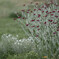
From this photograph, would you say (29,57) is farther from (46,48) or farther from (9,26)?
(9,26)

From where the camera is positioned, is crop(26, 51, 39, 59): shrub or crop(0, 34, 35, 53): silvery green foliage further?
crop(0, 34, 35, 53): silvery green foliage

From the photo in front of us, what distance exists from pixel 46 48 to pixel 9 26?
5693 millimetres

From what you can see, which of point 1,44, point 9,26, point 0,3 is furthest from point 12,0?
point 1,44

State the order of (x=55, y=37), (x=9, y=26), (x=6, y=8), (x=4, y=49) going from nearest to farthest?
(x=55, y=37)
(x=4, y=49)
(x=9, y=26)
(x=6, y=8)

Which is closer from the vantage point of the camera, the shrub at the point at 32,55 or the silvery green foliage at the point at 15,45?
the shrub at the point at 32,55

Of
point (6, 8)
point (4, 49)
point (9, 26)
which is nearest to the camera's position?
point (4, 49)

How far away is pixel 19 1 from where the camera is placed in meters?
15.9

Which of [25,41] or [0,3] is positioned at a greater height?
[25,41]

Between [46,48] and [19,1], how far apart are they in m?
11.0

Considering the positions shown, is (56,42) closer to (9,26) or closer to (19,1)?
(9,26)

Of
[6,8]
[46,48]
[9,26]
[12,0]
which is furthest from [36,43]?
[12,0]

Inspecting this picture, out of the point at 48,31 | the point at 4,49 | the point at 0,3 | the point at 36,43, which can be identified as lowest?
the point at 0,3

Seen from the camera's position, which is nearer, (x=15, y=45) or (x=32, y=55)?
(x=32, y=55)

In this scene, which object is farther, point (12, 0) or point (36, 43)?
point (12, 0)
